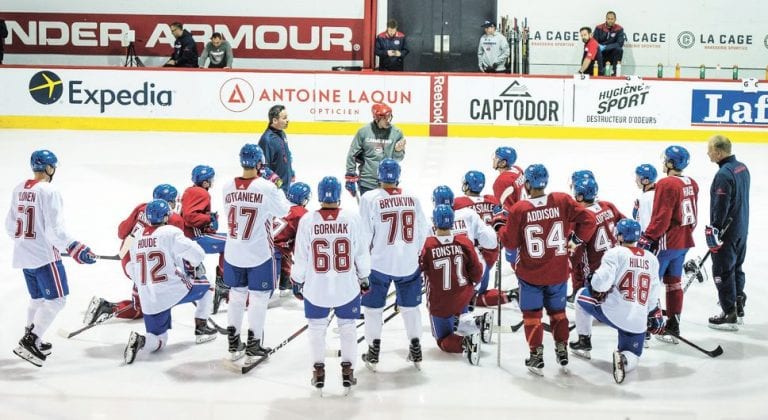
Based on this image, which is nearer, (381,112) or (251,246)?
(251,246)

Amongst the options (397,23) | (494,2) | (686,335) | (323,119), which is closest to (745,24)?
(494,2)

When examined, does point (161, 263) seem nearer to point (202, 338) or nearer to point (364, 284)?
point (202, 338)

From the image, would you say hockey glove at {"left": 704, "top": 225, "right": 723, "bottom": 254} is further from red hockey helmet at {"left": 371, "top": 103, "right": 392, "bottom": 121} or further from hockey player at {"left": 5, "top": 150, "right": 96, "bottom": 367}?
hockey player at {"left": 5, "top": 150, "right": 96, "bottom": 367}

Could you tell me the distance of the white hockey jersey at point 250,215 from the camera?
7254 mm

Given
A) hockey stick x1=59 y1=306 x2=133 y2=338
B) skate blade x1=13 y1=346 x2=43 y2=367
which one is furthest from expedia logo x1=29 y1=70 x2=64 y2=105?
skate blade x1=13 y1=346 x2=43 y2=367

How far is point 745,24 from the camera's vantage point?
2400 cm

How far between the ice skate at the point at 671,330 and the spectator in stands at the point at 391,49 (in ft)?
47.6

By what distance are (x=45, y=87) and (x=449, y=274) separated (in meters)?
15.1

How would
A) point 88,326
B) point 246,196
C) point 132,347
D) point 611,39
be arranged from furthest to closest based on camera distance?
1. point 611,39
2. point 88,326
3. point 132,347
4. point 246,196

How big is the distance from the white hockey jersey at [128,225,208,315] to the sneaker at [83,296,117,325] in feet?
3.31

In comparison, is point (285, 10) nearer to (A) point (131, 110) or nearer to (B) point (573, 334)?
(A) point (131, 110)

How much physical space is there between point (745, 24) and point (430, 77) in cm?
848

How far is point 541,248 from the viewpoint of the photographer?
23.0 ft

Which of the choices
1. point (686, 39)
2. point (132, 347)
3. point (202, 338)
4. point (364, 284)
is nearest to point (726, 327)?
point (364, 284)
